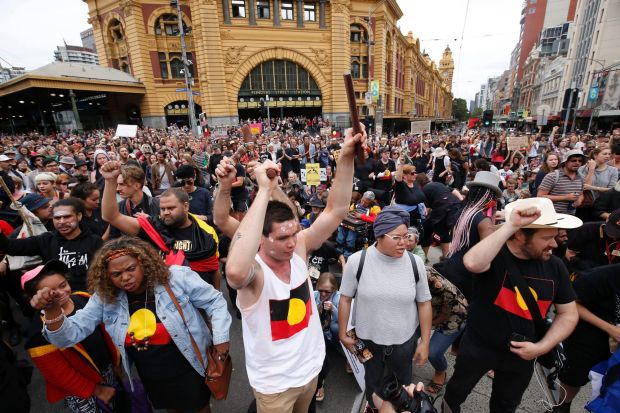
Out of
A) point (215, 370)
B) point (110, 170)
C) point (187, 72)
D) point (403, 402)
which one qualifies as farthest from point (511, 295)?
point (187, 72)

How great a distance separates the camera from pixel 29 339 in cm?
204

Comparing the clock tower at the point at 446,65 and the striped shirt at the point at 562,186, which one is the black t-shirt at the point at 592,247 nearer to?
the striped shirt at the point at 562,186

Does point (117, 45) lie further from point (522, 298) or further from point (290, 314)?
point (522, 298)

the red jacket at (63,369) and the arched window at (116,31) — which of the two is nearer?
the red jacket at (63,369)

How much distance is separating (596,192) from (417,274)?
5.03 meters

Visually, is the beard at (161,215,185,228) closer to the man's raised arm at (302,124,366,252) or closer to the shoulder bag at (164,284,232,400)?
the shoulder bag at (164,284,232,400)

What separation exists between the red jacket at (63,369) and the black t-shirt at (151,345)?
0.41 meters

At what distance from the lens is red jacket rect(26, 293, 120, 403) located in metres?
2.02

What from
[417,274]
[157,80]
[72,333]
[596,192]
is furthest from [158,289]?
[157,80]

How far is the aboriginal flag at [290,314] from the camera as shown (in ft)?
5.49

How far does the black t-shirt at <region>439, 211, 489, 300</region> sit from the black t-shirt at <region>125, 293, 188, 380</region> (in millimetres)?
2407

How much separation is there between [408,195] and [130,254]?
4493mm

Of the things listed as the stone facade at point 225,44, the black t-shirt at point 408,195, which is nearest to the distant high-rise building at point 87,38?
the stone facade at point 225,44

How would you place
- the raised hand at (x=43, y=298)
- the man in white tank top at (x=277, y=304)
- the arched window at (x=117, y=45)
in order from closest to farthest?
the man in white tank top at (x=277, y=304) → the raised hand at (x=43, y=298) → the arched window at (x=117, y=45)
